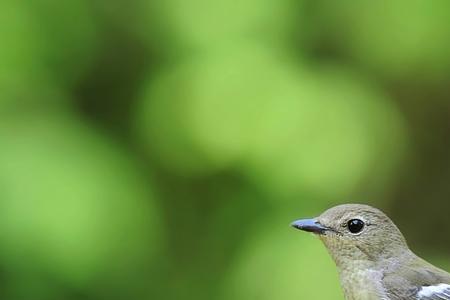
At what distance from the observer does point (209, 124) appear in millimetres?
5551

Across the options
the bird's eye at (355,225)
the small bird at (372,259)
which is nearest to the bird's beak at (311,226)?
the small bird at (372,259)

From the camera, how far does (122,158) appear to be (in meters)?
5.35

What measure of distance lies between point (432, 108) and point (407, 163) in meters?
0.42

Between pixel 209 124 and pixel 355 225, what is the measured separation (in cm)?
176

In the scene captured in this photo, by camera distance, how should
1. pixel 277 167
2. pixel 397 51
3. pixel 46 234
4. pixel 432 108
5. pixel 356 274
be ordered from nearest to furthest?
pixel 356 274 < pixel 46 234 < pixel 277 167 < pixel 397 51 < pixel 432 108

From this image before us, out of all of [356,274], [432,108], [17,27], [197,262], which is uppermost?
[17,27]

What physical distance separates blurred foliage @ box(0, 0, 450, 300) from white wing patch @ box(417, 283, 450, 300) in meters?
1.45

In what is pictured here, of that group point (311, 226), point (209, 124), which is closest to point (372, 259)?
point (311, 226)

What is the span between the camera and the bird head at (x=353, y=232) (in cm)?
389

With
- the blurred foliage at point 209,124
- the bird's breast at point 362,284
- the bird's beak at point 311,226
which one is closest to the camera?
the bird's breast at point 362,284

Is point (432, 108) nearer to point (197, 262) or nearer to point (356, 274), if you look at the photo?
point (197, 262)

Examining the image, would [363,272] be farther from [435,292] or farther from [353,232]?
[435,292]

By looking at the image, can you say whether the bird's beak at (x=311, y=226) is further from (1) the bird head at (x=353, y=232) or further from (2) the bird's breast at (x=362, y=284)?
(2) the bird's breast at (x=362, y=284)

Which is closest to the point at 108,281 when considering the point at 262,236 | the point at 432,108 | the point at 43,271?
the point at 43,271
